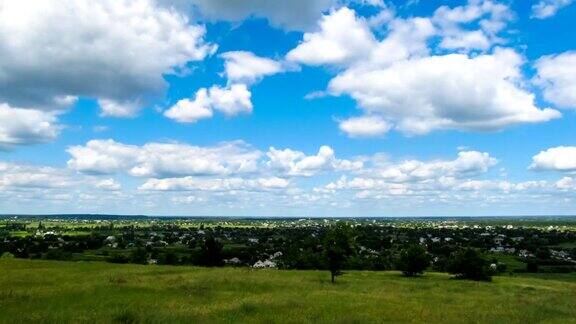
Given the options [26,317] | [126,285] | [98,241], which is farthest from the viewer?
[98,241]

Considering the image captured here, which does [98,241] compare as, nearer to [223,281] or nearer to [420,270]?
[420,270]

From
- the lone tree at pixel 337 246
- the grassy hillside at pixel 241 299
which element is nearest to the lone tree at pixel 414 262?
the grassy hillside at pixel 241 299

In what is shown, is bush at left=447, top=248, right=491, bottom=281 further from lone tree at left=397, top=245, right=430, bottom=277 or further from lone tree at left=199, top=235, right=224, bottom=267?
lone tree at left=199, top=235, right=224, bottom=267

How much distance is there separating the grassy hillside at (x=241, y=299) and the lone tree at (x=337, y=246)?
2209mm

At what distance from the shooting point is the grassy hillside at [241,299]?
33812 mm

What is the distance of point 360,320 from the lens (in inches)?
1305

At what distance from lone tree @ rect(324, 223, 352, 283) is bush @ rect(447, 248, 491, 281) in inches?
991

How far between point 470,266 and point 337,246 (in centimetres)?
2741

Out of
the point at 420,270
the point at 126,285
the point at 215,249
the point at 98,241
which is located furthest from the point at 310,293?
the point at 98,241

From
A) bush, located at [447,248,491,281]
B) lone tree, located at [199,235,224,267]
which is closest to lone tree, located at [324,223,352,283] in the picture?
bush, located at [447,248,491,281]

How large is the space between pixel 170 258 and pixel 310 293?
82.7m

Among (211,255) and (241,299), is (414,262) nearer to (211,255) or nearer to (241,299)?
(211,255)

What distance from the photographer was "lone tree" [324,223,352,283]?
62.9 meters

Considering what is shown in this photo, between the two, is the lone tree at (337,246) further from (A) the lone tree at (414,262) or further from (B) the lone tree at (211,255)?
(B) the lone tree at (211,255)
